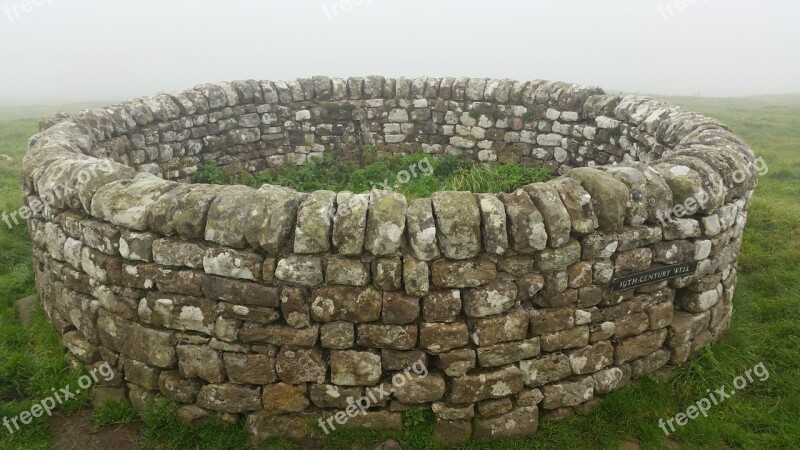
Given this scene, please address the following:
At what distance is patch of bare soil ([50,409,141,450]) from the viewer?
5.07 meters

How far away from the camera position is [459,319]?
4738 mm

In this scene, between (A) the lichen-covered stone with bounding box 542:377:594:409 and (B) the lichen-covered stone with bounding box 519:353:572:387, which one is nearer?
(B) the lichen-covered stone with bounding box 519:353:572:387

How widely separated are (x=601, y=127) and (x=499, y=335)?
6237mm

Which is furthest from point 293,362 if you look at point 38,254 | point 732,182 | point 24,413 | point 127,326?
point 732,182

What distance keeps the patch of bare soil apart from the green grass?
5.45 m

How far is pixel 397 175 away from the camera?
10547 millimetres

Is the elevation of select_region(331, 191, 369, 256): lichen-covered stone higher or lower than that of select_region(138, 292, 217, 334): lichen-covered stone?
higher

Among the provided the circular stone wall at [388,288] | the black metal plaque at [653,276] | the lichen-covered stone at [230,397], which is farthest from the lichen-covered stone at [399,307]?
the black metal plaque at [653,276]

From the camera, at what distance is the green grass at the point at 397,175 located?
959 centimetres

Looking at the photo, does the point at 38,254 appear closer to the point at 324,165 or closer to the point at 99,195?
the point at 99,195

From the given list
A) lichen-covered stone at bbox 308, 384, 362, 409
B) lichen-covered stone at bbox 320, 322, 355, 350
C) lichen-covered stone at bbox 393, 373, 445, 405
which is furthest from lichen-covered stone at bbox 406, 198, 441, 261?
lichen-covered stone at bbox 308, 384, 362, 409

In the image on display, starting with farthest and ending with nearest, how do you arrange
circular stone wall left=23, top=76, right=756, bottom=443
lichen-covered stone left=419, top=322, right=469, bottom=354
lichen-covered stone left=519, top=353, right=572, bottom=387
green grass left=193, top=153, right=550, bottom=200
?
1. green grass left=193, top=153, right=550, bottom=200
2. lichen-covered stone left=519, top=353, right=572, bottom=387
3. lichen-covered stone left=419, top=322, right=469, bottom=354
4. circular stone wall left=23, top=76, right=756, bottom=443

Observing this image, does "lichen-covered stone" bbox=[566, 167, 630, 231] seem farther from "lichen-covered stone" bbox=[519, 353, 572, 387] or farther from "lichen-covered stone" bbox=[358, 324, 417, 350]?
"lichen-covered stone" bbox=[358, 324, 417, 350]

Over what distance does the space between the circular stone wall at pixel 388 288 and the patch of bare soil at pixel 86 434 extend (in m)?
0.33
